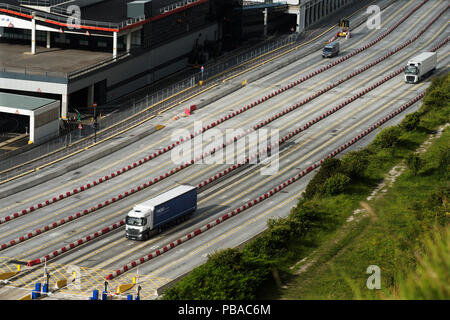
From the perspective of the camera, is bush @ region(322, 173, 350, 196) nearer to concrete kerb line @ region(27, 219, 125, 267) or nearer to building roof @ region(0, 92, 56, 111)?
concrete kerb line @ region(27, 219, 125, 267)

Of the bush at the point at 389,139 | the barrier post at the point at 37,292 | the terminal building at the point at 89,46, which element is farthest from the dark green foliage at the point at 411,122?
the barrier post at the point at 37,292

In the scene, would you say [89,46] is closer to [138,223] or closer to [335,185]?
[138,223]

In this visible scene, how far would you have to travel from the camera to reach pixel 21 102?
10538 cm

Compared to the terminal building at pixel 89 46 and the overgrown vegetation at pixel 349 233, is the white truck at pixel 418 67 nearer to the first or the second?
the overgrown vegetation at pixel 349 233

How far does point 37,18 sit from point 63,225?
58.1m

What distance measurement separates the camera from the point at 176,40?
5433 inches

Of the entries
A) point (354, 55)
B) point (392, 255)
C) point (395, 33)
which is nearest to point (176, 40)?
Answer: point (354, 55)

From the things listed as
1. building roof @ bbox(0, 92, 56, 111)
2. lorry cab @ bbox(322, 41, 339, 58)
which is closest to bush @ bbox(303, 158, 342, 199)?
building roof @ bbox(0, 92, 56, 111)

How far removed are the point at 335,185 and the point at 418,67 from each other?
57.2m

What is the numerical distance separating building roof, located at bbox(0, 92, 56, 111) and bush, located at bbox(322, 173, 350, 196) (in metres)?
45.2

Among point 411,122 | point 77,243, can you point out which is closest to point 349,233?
point 77,243
